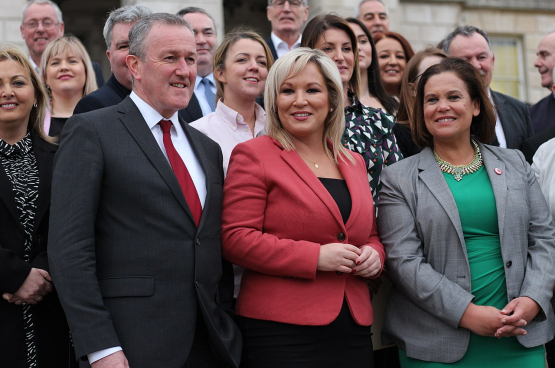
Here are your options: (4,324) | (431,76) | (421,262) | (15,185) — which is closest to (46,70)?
(15,185)

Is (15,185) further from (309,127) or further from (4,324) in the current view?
(309,127)

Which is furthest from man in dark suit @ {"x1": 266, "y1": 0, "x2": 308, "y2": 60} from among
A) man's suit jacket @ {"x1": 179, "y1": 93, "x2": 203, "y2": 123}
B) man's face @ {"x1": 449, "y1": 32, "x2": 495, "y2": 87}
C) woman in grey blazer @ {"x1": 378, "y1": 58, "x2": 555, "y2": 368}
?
woman in grey blazer @ {"x1": 378, "y1": 58, "x2": 555, "y2": 368}

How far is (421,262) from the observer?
374 cm

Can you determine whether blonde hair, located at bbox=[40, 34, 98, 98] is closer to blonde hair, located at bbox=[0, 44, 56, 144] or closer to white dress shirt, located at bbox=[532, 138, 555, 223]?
blonde hair, located at bbox=[0, 44, 56, 144]

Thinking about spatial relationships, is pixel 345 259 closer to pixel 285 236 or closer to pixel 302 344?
pixel 285 236

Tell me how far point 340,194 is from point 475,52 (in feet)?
10.2

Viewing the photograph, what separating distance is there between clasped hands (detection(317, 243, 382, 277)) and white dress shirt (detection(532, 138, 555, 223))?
1570 mm

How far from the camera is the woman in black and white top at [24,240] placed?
348 centimetres

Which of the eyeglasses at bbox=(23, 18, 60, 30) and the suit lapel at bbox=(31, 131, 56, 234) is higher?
the eyeglasses at bbox=(23, 18, 60, 30)

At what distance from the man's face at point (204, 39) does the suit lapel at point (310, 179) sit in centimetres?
288

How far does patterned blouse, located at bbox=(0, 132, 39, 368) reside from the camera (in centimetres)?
357

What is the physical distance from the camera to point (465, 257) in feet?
12.2

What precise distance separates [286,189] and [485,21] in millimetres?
13369

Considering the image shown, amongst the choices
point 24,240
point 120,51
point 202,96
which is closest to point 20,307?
point 24,240
